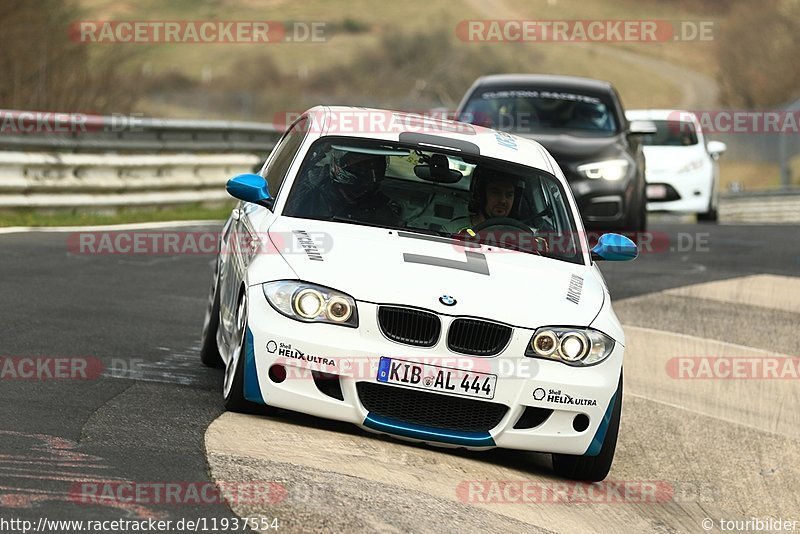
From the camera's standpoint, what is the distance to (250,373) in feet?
21.9

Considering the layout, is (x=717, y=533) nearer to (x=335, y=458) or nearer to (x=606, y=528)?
(x=606, y=528)

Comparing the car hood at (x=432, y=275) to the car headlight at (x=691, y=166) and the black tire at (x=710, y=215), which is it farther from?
the black tire at (x=710, y=215)

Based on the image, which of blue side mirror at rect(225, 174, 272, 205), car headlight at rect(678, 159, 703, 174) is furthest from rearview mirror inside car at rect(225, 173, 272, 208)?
car headlight at rect(678, 159, 703, 174)

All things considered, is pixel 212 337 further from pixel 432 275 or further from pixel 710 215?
pixel 710 215

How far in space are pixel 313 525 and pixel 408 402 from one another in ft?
4.80

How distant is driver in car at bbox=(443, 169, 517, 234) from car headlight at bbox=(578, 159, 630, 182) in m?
7.36

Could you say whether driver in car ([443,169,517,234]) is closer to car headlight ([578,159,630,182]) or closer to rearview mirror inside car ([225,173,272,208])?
rearview mirror inside car ([225,173,272,208])

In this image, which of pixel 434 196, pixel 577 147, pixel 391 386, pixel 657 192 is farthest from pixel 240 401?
pixel 657 192

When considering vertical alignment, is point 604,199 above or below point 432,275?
below

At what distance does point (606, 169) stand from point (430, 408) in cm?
902

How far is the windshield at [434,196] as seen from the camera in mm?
7598

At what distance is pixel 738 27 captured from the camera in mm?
77500

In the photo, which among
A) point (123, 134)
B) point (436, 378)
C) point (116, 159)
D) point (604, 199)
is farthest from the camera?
point (123, 134)

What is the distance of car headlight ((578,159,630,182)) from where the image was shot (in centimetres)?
1521
